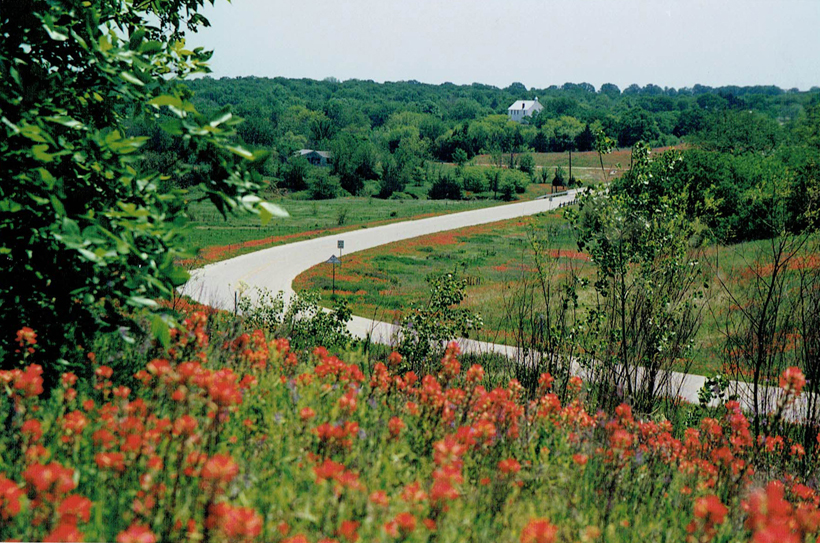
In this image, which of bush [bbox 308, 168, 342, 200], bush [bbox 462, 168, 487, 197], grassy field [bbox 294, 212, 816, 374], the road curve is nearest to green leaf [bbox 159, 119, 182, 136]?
the road curve

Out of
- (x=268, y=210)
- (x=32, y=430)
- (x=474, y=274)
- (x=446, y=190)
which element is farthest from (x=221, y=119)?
(x=446, y=190)

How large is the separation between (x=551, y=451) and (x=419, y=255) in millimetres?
34218

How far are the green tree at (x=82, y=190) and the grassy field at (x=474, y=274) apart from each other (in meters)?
12.7

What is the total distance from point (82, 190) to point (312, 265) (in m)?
29.6

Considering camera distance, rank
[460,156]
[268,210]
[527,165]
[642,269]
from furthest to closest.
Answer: [460,156] → [527,165] → [642,269] → [268,210]

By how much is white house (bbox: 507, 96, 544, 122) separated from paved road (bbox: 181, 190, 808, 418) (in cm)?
12739

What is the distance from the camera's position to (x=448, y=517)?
231 cm

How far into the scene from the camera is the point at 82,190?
11.5 feet

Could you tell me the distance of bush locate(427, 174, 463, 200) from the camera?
284ft

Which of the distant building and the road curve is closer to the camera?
the road curve

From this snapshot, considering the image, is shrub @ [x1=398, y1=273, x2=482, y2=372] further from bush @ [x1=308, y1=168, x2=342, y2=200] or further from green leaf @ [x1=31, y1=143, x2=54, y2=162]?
bush @ [x1=308, y1=168, x2=342, y2=200]

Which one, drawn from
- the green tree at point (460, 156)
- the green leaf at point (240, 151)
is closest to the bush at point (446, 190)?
the green tree at point (460, 156)

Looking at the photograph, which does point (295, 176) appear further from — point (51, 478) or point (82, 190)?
point (51, 478)

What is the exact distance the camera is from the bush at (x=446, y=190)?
86688 millimetres
